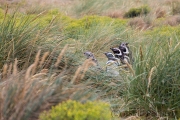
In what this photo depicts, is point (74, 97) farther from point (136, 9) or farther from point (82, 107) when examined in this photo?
point (136, 9)

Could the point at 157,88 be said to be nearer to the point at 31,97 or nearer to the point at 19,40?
the point at 19,40

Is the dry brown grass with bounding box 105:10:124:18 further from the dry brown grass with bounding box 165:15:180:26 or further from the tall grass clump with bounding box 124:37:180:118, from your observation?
the tall grass clump with bounding box 124:37:180:118

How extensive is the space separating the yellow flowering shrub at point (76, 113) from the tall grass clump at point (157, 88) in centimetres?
185

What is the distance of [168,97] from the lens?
469cm

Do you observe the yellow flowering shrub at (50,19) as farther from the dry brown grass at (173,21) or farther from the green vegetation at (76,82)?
the dry brown grass at (173,21)

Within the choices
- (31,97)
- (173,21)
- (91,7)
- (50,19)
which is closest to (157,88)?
(31,97)

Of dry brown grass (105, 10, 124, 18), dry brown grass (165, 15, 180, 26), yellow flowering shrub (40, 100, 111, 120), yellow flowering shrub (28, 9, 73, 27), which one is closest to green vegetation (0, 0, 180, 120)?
yellow flowering shrub (40, 100, 111, 120)

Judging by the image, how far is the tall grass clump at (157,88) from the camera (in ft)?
15.4

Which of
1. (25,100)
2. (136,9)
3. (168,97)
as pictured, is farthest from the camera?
(136,9)

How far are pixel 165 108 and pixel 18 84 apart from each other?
2.11 metres

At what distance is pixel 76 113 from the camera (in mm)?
2672

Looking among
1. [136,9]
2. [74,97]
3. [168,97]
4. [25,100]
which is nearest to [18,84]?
[25,100]

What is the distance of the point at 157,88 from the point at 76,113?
87.7 inches

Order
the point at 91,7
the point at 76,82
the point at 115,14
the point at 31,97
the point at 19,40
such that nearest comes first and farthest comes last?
the point at 31,97 → the point at 76,82 → the point at 19,40 → the point at 115,14 → the point at 91,7
